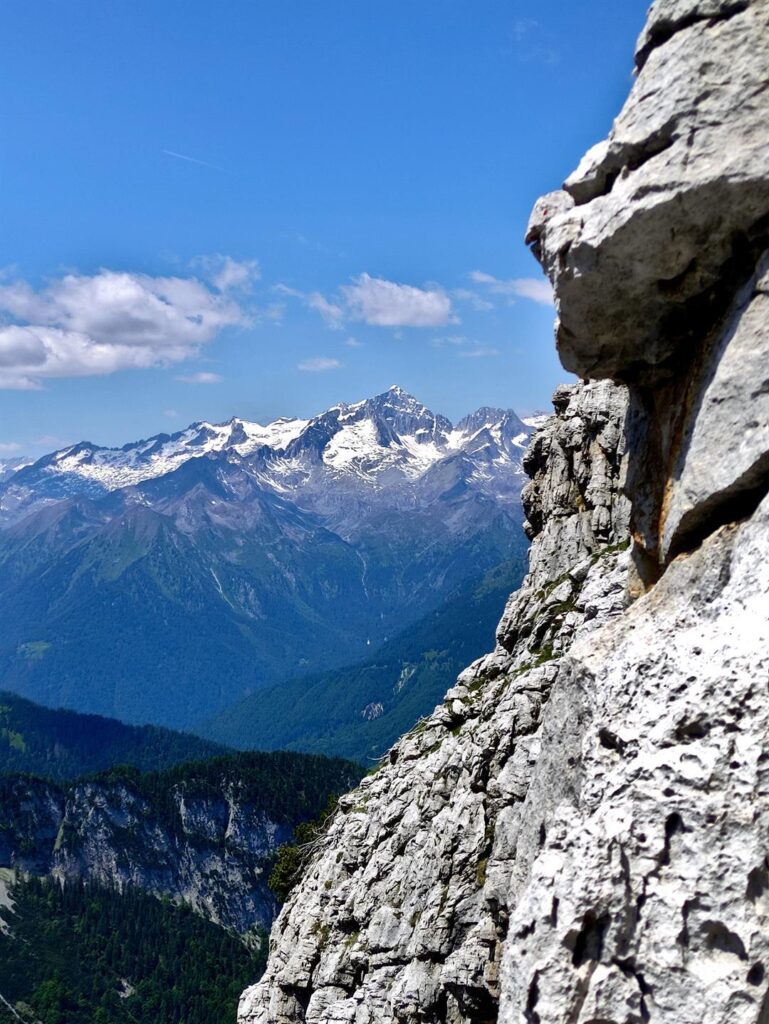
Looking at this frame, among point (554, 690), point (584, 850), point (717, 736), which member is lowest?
point (584, 850)

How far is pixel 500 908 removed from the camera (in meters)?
33.7

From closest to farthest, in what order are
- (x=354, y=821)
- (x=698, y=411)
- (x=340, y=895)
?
(x=698, y=411)
(x=340, y=895)
(x=354, y=821)

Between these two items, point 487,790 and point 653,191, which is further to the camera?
point 487,790

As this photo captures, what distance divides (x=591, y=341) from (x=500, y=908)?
73.5 feet

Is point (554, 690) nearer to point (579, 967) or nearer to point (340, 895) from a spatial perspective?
point (579, 967)

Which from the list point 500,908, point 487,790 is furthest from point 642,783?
point 487,790

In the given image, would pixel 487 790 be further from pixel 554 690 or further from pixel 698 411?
pixel 698 411

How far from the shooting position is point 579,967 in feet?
50.4

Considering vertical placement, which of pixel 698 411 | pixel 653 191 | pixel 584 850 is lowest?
pixel 584 850

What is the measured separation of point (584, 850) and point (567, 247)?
12.0m

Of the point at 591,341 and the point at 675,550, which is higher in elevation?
the point at 591,341

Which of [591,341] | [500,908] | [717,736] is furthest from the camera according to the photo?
[500,908]

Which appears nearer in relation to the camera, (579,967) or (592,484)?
(579,967)

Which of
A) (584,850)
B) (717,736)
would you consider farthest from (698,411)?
(584,850)
